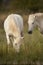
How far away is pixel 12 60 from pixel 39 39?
328cm

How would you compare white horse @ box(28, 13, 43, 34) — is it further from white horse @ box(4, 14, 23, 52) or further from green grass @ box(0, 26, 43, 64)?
green grass @ box(0, 26, 43, 64)

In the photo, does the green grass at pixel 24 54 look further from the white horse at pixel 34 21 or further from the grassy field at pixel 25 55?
the white horse at pixel 34 21

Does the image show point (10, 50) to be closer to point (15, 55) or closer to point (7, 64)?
point (15, 55)

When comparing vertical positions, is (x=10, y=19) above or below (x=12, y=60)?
above

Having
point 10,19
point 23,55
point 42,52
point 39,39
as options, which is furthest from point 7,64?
point 39,39

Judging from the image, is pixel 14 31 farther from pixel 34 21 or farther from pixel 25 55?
pixel 25 55

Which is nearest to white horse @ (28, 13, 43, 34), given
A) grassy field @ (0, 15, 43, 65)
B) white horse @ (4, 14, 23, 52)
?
white horse @ (4, 14, 23, 52)

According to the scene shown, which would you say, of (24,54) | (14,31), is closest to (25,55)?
(24,54)

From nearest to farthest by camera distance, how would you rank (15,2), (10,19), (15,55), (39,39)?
1. (15,55)
2. (10,19)
3. (39,39)
4. (15,2)

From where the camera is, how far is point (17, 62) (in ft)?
27.8

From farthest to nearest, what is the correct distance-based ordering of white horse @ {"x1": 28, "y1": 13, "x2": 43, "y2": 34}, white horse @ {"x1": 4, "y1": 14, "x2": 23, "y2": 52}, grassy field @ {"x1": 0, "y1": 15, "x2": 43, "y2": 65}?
1. white horse @ {"x1": 28, "y1": 13, "x2": 43, "y2": 34}
2. white horse @ {"x1": 4, "y1": 14, "x2": 23, "y2": 52}
3. grassy field @ {"x1": 0, "y1": 15, "x2": 43, "y2": 65}

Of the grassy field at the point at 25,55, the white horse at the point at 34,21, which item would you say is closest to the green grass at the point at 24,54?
the grassy field at the point at 25,55

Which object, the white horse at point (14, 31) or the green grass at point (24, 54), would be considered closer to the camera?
the green grass at point (24, 54)

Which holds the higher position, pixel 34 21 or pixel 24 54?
pixel 34 21
